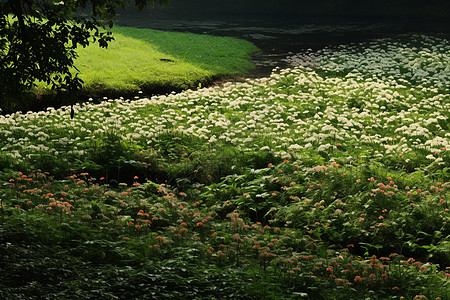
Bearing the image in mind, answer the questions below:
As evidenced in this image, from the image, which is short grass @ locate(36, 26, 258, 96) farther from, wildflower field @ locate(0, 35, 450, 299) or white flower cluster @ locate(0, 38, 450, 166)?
wildflower field @ locate(0, 35, 450, 299)

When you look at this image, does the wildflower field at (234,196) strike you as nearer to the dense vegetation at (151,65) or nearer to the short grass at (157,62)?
the dense vegetation at (151,65)

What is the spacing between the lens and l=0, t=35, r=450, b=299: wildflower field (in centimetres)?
571

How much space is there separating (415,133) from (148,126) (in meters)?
6.24

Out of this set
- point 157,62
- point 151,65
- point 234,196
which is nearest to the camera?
point 234,196

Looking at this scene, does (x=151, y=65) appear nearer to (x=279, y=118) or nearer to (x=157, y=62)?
(x=157, y=62)

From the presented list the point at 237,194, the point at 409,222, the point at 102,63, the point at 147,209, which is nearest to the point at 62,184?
the point at 147,209

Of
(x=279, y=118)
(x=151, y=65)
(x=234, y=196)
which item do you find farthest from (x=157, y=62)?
(x=234, y=196)

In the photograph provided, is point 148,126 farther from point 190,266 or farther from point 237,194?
point 190,266

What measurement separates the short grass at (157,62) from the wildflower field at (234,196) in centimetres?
236

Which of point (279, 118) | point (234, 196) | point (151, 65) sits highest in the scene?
point (151, 65)

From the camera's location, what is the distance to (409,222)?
7930 mm

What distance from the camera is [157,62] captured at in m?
21.0

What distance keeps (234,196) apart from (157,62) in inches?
497

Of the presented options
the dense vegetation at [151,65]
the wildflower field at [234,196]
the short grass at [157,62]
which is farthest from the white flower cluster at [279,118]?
the short grass at [157,62]
